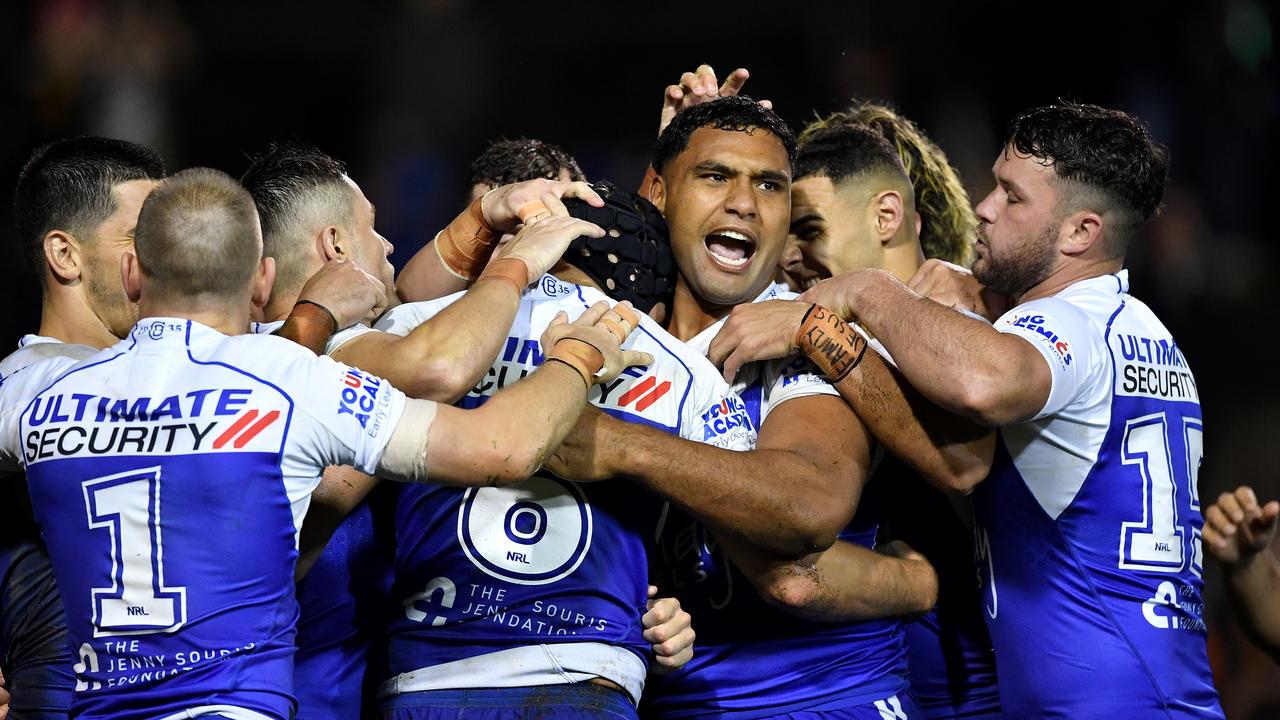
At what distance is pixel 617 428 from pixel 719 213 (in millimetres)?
1371

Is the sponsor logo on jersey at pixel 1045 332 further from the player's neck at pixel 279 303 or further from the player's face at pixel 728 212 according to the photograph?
the player's neck at pixel 279 303

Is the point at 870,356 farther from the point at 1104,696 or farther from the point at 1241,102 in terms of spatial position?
the point at 1241,102

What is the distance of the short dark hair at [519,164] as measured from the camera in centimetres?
692

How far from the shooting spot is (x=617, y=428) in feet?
13.0

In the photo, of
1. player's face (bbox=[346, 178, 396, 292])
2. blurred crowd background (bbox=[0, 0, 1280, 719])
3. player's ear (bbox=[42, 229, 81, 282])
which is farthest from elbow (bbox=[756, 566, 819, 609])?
blurred crowd background (bbox=[0, 0, 1280, 719])

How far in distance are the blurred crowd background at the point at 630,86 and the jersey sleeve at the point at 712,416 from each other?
8.00 metres

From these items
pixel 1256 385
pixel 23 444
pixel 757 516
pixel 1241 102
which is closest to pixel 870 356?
pixel 757 516

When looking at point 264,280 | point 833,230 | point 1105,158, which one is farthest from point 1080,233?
point 264,280

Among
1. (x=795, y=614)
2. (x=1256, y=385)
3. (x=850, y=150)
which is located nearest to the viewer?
(x=795, y=614)

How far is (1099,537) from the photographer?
4.55 metres

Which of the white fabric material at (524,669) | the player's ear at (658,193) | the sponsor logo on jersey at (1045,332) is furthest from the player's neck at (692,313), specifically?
the white fabric material at (524,669)

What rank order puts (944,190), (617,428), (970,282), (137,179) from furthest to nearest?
(944,190)
(970,282)
(137,179)
(617,428)

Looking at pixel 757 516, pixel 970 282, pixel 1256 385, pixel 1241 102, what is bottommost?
pixel 757 516

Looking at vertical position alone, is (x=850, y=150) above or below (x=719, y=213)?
above
